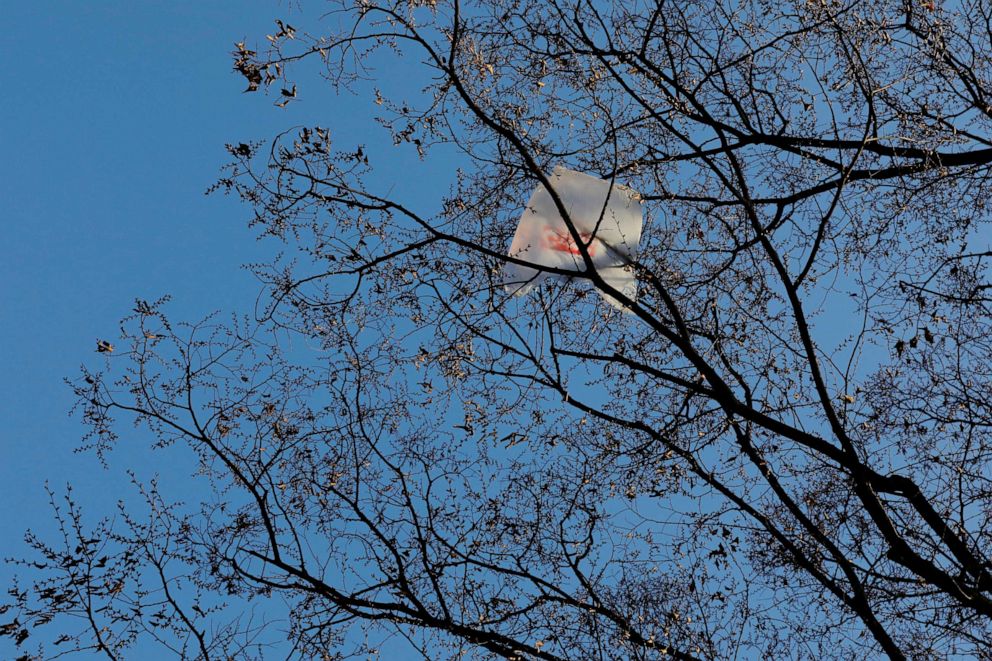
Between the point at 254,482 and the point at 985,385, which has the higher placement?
the point at 985,385

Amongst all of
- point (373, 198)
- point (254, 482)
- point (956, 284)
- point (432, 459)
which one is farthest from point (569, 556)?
point (956, 284)

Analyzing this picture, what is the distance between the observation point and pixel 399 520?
5.05m

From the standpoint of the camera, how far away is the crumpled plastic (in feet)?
14.6

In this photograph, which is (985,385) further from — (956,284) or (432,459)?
(432,459)

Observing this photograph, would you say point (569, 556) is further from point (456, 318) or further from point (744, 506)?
point (456, 318)

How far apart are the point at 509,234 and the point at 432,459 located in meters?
1.46

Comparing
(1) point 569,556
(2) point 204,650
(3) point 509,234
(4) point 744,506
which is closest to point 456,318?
(3) point 509,234

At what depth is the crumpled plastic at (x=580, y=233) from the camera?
4.46 metres

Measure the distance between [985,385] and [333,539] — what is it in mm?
3962

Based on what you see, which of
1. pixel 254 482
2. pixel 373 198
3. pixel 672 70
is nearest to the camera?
pixel 373 198

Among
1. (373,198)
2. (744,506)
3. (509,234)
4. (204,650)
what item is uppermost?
(509,234)

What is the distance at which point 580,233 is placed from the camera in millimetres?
4438

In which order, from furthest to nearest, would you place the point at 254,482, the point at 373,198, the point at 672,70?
1. the point at 672,70
2. the point at 254,482
3. the point at 373,198

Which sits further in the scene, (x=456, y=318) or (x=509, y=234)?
(x=509, y=234)
